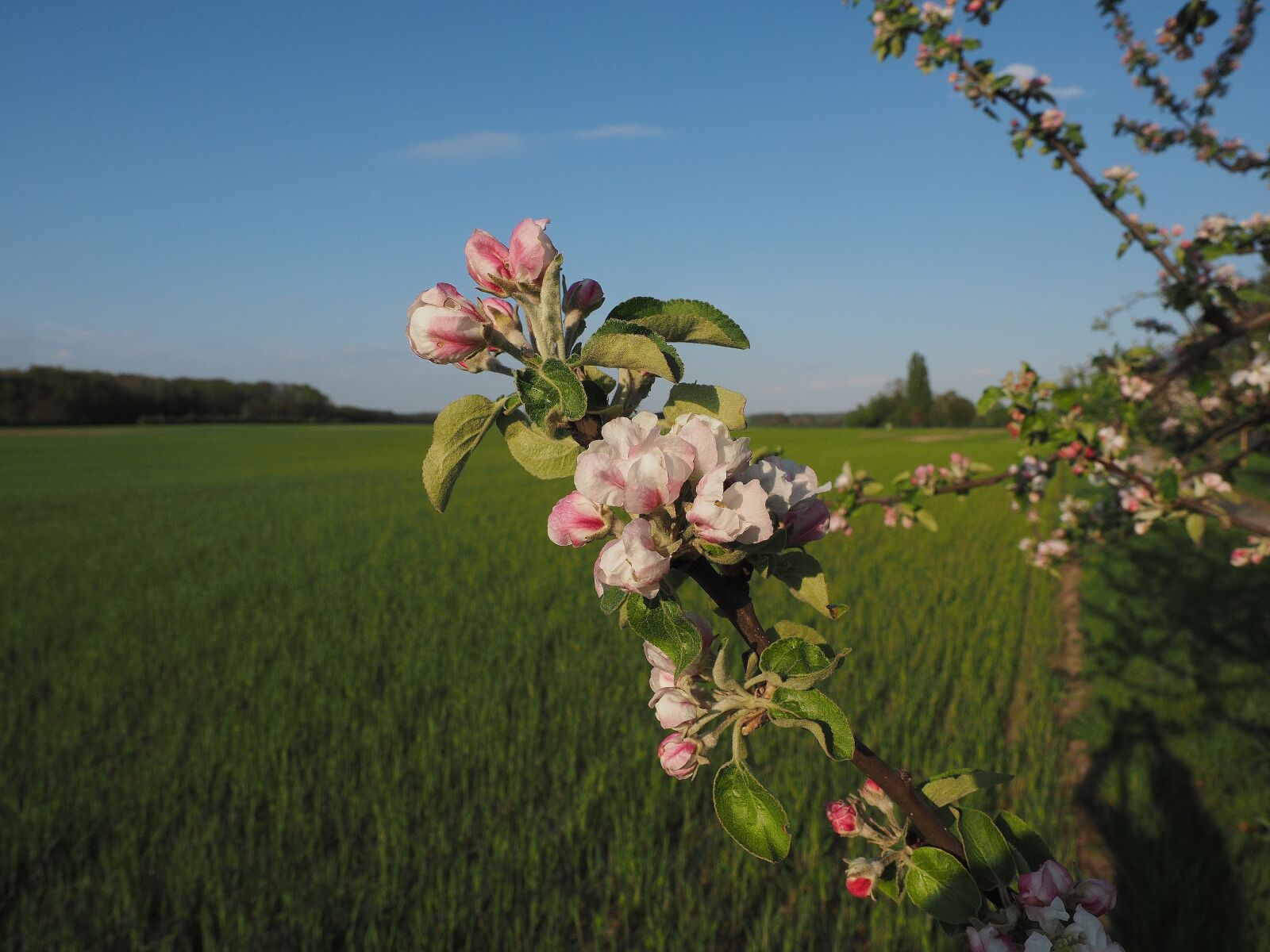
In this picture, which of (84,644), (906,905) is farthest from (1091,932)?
(84,644)

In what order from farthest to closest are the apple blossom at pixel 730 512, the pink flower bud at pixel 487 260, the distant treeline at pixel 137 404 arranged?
the distant treeline at pixel 137 404 → the pink flower bud at pixel 487 260 → the apple blossom at pixel 730 512

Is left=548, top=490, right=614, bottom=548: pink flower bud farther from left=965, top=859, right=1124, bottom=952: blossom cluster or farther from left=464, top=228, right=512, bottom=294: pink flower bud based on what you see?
left=965, top=859, right=1124, bottom=952: blossom cluster

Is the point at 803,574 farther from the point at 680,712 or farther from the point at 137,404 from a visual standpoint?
the point at 137,404

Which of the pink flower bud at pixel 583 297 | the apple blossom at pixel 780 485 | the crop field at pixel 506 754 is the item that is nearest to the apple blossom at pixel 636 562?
the apple blossom at pixel 780 485

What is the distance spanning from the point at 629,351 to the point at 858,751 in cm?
41

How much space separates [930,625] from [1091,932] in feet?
19.9

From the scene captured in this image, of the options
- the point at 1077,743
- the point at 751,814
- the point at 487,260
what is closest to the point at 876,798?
the point at 751,814

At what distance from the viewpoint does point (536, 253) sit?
567 millimetres

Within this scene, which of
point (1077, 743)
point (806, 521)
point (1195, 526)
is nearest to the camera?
point (806, 521)

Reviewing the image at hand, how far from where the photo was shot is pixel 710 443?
0.52 metres

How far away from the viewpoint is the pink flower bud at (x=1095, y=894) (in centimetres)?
66

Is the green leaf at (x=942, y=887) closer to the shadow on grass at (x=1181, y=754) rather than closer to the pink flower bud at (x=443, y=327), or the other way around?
the pink flower bud at (x=443, y=327)

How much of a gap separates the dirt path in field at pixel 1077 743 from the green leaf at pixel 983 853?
141cm

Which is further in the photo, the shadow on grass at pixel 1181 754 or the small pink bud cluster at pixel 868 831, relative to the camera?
the shadow on grass at pixel 1181 754
